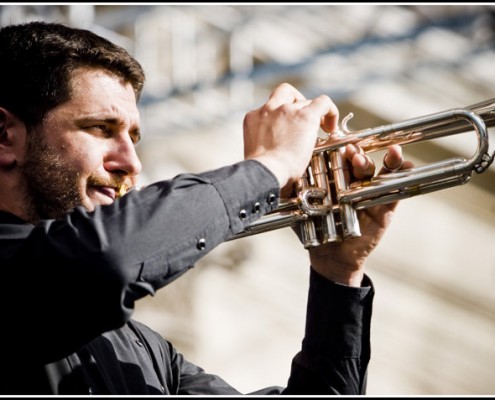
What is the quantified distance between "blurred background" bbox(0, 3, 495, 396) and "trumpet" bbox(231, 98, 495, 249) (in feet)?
9.66

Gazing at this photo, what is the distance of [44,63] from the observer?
194 centimetres

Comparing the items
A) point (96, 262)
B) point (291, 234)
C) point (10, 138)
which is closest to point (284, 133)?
point (96, 262)

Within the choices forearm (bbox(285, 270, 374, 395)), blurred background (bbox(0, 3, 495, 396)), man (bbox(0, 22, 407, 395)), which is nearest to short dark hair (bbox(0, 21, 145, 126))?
man (bbox(0, 22, 407, 395))

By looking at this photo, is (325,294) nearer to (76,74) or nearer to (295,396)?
(295,396)

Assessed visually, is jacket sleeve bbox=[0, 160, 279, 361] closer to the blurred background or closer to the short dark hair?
the short dark hair

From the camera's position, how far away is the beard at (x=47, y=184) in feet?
6.05

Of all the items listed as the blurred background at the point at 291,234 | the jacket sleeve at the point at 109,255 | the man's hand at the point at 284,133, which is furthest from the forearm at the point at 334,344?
the blurred background at the point at 291,234

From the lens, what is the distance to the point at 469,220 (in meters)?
5.70

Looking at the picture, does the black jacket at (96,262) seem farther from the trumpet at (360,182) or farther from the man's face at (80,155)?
the trumpet at (360,182)

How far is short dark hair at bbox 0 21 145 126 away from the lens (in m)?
1.91

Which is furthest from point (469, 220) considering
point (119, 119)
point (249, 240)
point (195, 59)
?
point (119, 119)

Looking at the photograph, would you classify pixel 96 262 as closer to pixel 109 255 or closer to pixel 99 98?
pixel 109 255

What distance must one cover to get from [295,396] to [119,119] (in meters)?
0.72

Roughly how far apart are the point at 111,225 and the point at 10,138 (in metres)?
0.52
